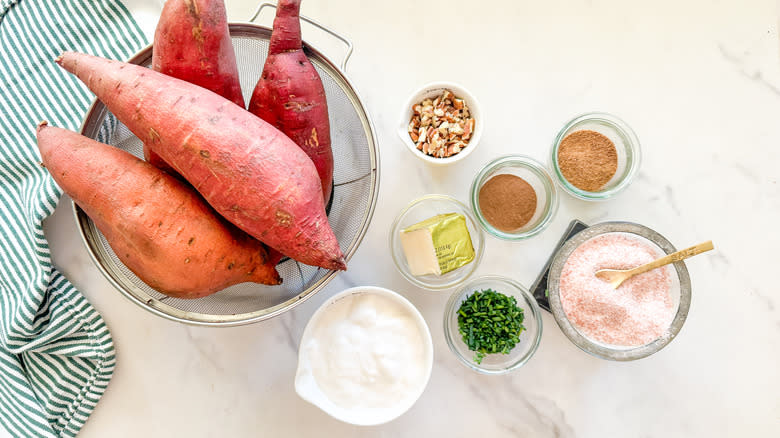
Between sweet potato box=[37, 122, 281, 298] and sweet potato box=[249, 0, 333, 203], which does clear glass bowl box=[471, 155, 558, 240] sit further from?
sweet potato box=[37, 122, 281, 298]

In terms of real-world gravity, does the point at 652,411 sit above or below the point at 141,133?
below

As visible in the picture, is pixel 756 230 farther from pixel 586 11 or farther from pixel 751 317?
pixel 586 11

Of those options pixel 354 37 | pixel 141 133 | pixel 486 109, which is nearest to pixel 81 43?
pixel 141 133

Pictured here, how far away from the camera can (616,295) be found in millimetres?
962

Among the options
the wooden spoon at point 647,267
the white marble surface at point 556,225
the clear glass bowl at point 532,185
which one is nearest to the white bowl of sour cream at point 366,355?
the white marble surface at point 556,225

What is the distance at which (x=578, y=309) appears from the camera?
971 mm

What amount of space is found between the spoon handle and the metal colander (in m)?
0.52

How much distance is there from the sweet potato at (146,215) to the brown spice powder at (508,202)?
508 mm

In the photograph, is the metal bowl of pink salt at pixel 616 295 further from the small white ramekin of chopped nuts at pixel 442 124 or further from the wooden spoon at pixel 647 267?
the small white ramekin of chopped nuts at pixel 442 124

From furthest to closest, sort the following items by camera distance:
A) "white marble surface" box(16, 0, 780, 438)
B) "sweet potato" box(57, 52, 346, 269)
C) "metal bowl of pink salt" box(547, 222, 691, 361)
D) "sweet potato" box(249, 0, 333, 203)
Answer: "white marble surface" box(16, 0, 780, 438), "metal bowl of pink salt" box(547, 222, 691, 361), "sweet potato" box(249, 0, 333, 203), "sweet potato" box(57, 52, 346, 269)

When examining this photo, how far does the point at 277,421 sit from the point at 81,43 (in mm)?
887

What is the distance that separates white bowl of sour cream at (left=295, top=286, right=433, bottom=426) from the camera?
0.99 metres

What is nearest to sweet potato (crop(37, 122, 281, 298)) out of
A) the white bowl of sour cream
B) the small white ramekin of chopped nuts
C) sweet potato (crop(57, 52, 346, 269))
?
sweet potato (crop(57, 52, 346, 269))

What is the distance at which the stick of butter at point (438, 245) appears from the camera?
3.20 ft
